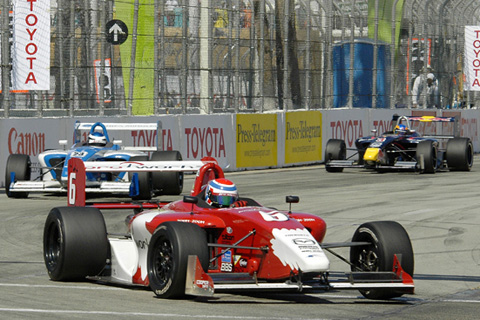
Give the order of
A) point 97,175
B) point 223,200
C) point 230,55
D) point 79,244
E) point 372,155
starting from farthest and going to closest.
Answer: point 230,55, point 372,155, point 97,175, point 223,200, point 79,244

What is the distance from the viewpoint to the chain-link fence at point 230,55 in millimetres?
23614

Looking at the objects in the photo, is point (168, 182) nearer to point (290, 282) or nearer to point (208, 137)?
point (208, 137)

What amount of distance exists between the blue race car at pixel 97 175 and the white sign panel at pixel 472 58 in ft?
72.3

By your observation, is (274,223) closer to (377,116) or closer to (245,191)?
(245,191)

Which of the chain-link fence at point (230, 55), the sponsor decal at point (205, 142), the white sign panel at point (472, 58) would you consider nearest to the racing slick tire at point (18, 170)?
the chain-link fence at point (230, 55)

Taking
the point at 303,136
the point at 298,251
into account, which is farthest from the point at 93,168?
the point at 303,136

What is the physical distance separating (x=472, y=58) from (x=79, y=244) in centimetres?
3224

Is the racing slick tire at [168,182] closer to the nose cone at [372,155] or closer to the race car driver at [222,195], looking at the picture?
the nose cone at [372,155]

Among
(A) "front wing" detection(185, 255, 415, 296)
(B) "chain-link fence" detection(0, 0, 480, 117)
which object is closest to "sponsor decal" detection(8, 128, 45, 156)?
(B) "chain-link fence" detection(0, 0, 480, 117)

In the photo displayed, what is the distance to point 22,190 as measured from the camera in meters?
18.5

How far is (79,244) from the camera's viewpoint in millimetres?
9461

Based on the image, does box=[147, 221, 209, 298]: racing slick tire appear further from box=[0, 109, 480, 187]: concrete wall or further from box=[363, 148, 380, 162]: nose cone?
box=[363, 148, 380, 162]: nose cone

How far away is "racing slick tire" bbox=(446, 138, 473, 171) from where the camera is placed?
26547mm

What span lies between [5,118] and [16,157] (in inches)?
102
